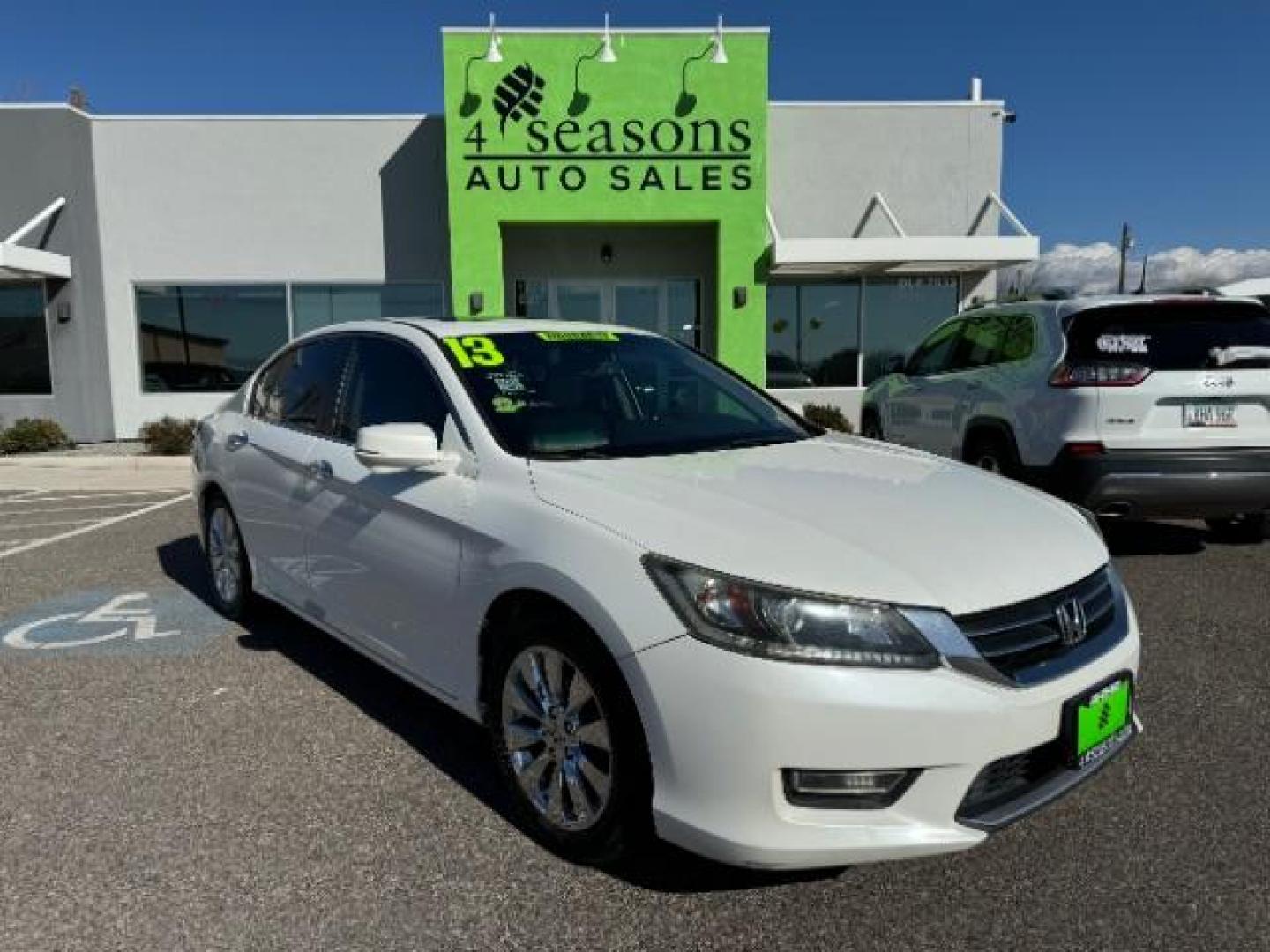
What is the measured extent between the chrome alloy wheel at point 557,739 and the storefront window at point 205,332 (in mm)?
13369

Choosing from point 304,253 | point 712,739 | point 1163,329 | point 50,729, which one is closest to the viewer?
point 712,739

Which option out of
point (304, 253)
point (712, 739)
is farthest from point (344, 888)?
point (304, 253)

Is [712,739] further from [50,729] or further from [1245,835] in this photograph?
[50,729]

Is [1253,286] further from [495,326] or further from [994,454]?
[495,326]

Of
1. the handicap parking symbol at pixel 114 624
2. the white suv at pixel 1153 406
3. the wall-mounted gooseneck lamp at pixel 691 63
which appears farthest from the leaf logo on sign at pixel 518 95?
the handicap parking symbol at pixel 114 624

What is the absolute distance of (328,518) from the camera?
3859 millimetres

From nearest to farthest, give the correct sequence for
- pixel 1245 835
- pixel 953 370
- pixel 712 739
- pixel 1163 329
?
pixel 712 739 → pixel 1245 835 → pixel 1163 329 → pixel 953 370

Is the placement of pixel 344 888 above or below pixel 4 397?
below

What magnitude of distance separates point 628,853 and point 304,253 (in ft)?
46.3

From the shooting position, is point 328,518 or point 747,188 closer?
point 328,518

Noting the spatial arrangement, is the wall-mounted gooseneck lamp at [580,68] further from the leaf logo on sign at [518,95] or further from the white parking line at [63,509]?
the white parking line at [63,509]

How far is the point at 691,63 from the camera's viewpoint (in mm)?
13602

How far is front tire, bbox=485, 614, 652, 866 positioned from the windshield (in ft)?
2.33

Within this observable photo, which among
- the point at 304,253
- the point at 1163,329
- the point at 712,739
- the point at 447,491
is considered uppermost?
the point at 304,253
